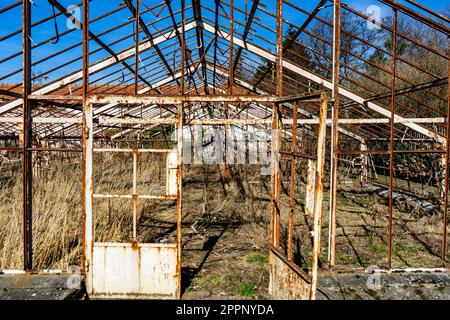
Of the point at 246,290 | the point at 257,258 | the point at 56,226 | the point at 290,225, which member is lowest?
the point at 246,290

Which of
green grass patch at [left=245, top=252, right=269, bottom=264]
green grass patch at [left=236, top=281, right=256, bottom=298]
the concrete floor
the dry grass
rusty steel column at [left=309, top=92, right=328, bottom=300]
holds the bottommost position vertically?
green grass patch at [left=236, top=281, right=256, bottom=298]

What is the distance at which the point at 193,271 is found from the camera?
4926 mm

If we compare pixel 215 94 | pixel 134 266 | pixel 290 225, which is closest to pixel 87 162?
pixel 134 266

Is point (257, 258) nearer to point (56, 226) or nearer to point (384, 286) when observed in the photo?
point (384, 286)

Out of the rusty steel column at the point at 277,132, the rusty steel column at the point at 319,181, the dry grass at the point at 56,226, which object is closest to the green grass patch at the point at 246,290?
the rusty steel column at the point at 277,132

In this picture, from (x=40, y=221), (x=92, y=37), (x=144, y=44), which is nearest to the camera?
(x=40, y=221)

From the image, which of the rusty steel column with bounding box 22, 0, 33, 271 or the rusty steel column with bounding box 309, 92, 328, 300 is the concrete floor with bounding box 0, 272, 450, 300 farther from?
the rusty steel column with bounding box 309, 92, 328, 300

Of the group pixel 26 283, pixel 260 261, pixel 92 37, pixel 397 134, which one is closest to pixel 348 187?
pixel 397 134

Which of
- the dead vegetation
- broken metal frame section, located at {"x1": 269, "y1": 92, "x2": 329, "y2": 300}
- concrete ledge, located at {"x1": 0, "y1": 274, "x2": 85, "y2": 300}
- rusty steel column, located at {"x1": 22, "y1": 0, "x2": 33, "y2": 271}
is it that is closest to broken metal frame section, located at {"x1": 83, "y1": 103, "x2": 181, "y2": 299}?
concrete ledge, located at {"x1": 0, "y1": 274, "x2": 85, "y2": 300}

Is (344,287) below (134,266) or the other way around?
below

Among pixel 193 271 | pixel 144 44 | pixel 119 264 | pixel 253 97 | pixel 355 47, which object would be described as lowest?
pixel 193 271

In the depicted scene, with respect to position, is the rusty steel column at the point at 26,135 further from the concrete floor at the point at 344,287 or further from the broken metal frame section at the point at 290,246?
the broken metal frame section at the point at 290,246

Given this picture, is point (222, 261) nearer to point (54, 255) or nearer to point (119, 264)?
point (119, 264)
